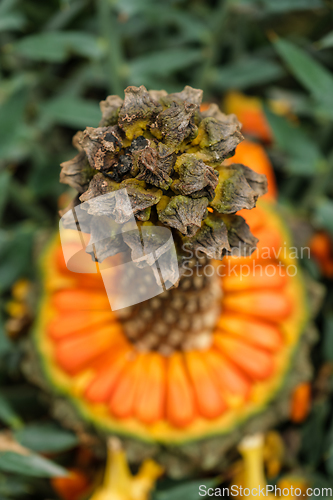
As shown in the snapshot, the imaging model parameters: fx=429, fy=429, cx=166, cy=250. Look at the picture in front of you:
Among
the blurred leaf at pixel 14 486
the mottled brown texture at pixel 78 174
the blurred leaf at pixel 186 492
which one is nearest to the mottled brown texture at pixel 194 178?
the mottled brown texture at pixel 78 174

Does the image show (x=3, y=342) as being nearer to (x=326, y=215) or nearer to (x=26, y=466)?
(x=26, y=466)

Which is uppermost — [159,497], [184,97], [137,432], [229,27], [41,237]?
[229,27]

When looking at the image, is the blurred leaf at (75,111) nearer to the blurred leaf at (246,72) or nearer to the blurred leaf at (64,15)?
the blurred leaf at (64,15)

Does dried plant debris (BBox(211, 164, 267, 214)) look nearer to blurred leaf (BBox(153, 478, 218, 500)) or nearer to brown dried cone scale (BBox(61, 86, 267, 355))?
brown dried cone scale (BBox(61, 86, 267, 355))

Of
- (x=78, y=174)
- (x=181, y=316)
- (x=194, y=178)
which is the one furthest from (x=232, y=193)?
(x=181, y=316)

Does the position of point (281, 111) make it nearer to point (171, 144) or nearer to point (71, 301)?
point (71, 301)

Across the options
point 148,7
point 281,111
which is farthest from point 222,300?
point 281,111
